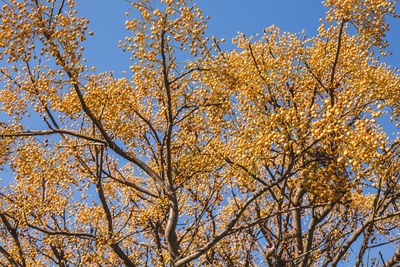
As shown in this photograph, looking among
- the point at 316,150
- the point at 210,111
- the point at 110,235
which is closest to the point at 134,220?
the point at 110,235

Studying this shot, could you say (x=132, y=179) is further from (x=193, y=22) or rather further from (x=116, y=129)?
(x=193, y=22)

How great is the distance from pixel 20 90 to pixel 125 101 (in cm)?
178

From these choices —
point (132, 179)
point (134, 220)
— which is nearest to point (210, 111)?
point (132, 179)

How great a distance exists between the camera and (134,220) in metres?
10.5

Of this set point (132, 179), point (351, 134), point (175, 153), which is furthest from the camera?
point (132, 179)

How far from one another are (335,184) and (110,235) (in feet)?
14.7

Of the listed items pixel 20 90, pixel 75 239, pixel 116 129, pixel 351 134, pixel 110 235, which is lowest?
pixel 351 134

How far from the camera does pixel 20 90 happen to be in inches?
231

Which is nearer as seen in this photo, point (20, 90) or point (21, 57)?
point (21, 57)

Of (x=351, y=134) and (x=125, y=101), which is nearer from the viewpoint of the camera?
(x=351, y=134)

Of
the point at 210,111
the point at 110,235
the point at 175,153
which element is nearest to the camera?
the point at 210,111

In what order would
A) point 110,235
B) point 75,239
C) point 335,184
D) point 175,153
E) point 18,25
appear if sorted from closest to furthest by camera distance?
point 18,25 → point 335,184 → point 110,235 → point 175,153 → point 75,239

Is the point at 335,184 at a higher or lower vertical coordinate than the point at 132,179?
lower

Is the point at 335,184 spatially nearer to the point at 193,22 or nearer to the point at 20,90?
the point at 193,22
